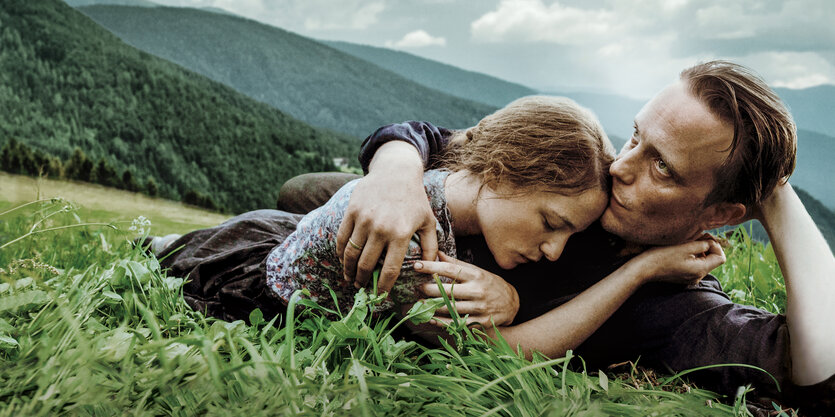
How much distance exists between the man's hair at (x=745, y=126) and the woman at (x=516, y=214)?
0.92 feet

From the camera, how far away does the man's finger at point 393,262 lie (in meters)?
1.46

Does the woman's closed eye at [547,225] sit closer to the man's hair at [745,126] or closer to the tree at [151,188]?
the man's hair at [745,126]

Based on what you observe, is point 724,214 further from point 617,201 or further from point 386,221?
point 386,221

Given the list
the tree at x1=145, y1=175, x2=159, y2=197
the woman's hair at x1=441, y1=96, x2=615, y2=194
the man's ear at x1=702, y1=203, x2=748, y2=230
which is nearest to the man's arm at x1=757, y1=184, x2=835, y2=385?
the man's ear at x1=702, y1=203, x2=748, y2=230

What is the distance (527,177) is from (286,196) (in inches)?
73.1

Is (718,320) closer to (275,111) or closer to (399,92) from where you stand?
(275,111)

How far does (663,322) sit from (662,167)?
0.63 metres

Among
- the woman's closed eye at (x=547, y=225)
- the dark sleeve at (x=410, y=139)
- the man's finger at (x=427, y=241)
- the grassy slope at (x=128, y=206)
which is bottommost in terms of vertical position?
the grassy slope at (x=128, y=206)

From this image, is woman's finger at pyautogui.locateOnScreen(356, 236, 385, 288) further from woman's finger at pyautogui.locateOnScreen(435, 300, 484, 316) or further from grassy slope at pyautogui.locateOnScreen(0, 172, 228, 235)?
grassy slope at pyautogui.locateOnScreen(0, 172, 228, 235)

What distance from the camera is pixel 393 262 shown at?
4.81 feet

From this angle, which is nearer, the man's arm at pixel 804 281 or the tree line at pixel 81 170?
the man's arm at pixel 804 281

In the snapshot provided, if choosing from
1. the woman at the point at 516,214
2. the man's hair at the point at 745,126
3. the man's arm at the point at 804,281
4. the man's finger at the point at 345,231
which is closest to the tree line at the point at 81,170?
the woman at the point at 516,214

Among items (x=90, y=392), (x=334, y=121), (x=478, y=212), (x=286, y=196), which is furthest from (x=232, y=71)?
(x=90, y=392)

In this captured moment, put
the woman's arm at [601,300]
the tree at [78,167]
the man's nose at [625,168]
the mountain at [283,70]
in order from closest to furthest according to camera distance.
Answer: the man's nose at [625,168], the woman's arm at [601,300], the tree at [78,167], the mountain at [283,70]
